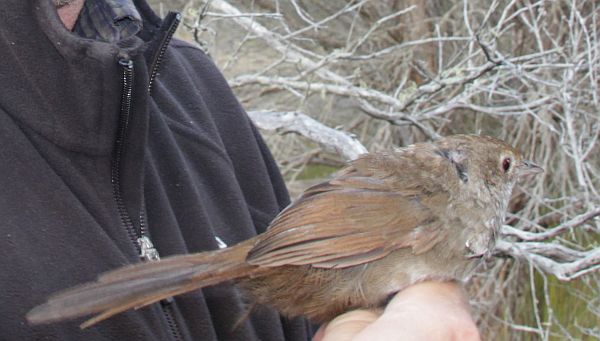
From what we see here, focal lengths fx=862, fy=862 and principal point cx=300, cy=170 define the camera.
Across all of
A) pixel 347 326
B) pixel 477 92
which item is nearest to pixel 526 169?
pixel 347 326

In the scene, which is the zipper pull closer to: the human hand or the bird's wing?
the bird's wing

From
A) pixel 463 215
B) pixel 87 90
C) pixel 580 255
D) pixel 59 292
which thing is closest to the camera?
pixel 59 292

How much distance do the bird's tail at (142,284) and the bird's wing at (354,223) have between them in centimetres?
6

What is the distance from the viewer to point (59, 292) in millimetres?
1482

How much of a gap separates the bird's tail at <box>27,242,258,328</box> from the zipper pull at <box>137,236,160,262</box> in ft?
0.10

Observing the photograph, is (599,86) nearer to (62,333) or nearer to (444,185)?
(444,185)

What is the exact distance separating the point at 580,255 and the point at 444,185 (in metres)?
1.29

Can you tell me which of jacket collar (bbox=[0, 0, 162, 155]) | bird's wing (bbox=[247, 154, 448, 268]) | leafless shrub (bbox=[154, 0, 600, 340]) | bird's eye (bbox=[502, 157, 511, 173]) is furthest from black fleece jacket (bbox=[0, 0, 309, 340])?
leafless shrub (bbox=[154, 0, 600, 340])

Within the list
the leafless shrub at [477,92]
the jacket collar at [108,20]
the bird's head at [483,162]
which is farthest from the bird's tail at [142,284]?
the leafless shrub at [477,92]

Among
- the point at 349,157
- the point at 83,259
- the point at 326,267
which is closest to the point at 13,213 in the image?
the point at 83,259

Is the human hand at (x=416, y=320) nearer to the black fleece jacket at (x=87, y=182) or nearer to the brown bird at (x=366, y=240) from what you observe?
the brown bird at (x=366, y=240)

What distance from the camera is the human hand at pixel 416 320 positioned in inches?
60.7

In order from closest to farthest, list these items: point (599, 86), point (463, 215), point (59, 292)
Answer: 1. point (59, 292)
2. point (463, 215)
3. point (599, 86)

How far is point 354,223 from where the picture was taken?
2.04 meters
